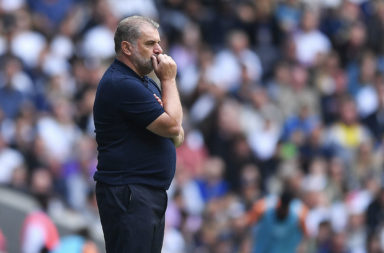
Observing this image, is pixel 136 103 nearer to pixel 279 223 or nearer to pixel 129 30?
pixel 129 30

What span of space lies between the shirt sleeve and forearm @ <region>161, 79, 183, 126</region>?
4cm

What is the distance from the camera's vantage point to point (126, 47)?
5090 millimetres

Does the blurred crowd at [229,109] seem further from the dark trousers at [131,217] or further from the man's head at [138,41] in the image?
the man's head at [138,41]

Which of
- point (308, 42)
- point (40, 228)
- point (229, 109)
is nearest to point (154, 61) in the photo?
point (40, 228)

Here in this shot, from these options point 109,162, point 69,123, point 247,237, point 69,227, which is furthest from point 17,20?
point 109,162

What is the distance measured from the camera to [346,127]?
45.1 feet

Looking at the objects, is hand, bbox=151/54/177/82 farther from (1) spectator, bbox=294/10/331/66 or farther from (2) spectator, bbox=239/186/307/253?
(1) spectator, bbox=294/10/331/66

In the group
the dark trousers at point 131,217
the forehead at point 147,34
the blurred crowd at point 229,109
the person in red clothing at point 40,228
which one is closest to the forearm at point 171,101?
the forehead at point 147,34

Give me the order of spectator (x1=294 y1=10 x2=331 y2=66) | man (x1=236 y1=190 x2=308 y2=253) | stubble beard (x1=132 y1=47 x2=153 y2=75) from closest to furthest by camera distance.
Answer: stubble beard (x1=132 y1=47 x2=153 y2=75) < man (x1=236 y1=190 x2=308 y2=253) < spectator (x1=294 y1=10 x2=331 y2=66)

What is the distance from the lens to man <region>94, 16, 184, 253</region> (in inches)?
198

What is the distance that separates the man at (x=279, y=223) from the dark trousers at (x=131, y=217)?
4.51 meters

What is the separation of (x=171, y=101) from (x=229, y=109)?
7.96 m

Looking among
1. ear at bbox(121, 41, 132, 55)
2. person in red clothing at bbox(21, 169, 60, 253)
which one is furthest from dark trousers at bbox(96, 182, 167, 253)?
person in red clothing at bbox(21, 169, 60, 253)

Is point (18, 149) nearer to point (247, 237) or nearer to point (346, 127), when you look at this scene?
point (247, 237)
